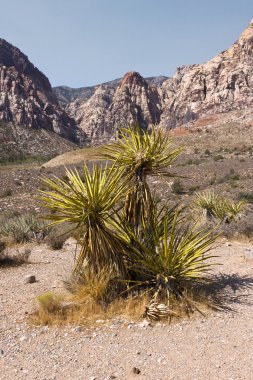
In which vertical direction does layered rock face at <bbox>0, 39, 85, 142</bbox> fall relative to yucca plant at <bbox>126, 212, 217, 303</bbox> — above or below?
above

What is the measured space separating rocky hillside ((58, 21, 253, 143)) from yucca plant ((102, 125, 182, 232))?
65137 millimetres

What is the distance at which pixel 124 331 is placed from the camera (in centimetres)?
489

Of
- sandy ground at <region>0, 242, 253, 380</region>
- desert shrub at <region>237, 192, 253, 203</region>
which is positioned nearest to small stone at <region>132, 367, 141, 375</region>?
sandy ground at <region>0, 242, 253, 380</region>

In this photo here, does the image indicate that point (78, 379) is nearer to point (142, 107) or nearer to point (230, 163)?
point (230, 163)

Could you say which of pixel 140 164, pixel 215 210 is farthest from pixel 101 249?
pixel 215 210

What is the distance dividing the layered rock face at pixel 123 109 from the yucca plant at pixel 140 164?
334ft

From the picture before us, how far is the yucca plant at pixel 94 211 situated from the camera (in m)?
5.34

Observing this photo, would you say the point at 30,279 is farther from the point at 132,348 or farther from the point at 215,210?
the point at 215,210

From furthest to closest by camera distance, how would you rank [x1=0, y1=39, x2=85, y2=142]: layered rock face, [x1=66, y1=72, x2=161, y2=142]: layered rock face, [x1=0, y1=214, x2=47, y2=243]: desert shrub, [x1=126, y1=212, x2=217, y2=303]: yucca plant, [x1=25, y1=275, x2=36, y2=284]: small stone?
[x1=66, y1=72, x2=161, y2=142]: layered rock face → [x1=0, y1=39, x2=85, y2=142]: layered rock face → [x1=0, y1=214, x2=47, y2=243]: desert shrub → [x1=25, y1=275, x2=36, y2=284]: small stone → [x1=126, y1=212, x2=217, y2=303]: yucca plant

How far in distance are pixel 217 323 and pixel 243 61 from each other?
293ft

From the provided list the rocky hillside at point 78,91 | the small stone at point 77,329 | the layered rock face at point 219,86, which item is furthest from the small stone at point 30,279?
the rocky hillside at point 78,91

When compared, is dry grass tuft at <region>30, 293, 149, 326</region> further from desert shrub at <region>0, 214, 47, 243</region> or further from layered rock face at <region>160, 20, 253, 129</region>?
layered rock face at <region>160, 20, 253, 129</region>

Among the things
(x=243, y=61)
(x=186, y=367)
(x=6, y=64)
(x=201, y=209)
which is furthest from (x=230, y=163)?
(x=6, y=64)

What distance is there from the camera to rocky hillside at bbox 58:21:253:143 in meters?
83.7
